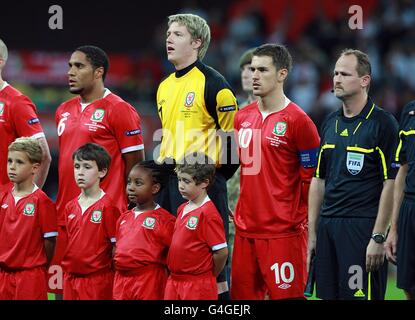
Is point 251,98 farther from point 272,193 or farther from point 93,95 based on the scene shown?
point 272,193

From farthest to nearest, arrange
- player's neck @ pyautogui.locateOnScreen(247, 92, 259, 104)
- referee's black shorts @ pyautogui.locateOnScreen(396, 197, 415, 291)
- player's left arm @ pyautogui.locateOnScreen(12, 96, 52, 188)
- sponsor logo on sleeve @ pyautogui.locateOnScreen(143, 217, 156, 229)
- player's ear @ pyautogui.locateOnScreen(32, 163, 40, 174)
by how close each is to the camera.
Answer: player's neck @ pyautogui.locateOnScreen(247, 92, 259, 104) < player's left arm @ pyautogui.locateOnScreen(12, 96, 52, 188) < player's ear @ pyautogui.locateOnScreen(32, 163, 40, 174) < sponsor logo on sleeve @ pyautogui.locateOnScreen(143, 217, 156, 229) < referee's black shorts @ pyautogui.locateOnScreen(396, 197, 415, 291)

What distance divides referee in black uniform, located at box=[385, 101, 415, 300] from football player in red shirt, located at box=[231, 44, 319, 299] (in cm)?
63

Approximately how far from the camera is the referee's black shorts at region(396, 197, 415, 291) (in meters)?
6.19

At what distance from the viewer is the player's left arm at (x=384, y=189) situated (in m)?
6.19

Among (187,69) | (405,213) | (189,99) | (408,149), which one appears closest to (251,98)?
(187,69)

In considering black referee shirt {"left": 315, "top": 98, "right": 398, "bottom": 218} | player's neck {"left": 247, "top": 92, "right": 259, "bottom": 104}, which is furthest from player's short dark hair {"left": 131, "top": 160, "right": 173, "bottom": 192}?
player's neck {"left": 247, "top": 92, "right": 259, "bottom": 104}

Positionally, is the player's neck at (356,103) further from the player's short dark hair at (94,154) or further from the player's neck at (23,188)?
the player's neck at (23,188)

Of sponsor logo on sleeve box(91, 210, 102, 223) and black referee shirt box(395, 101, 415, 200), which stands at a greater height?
black referee shirt box(395, 101, 415, 200)

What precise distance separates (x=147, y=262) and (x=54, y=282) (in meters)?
1.01

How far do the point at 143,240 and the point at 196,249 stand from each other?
392 mm

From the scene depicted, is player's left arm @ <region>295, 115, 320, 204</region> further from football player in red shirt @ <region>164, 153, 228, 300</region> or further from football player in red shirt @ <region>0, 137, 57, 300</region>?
football player in red shirt @ <region>0, 137, 57, 300</region>

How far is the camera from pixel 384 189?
6.21 m

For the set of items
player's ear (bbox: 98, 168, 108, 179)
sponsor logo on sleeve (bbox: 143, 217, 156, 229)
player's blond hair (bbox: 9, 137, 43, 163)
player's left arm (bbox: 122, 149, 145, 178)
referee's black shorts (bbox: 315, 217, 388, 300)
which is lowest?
referee's black shorts (bbox: 315, 217, 388, 300)

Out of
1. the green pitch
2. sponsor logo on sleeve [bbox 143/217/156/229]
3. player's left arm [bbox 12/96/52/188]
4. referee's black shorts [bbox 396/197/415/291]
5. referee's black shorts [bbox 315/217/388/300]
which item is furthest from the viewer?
the green pitch
